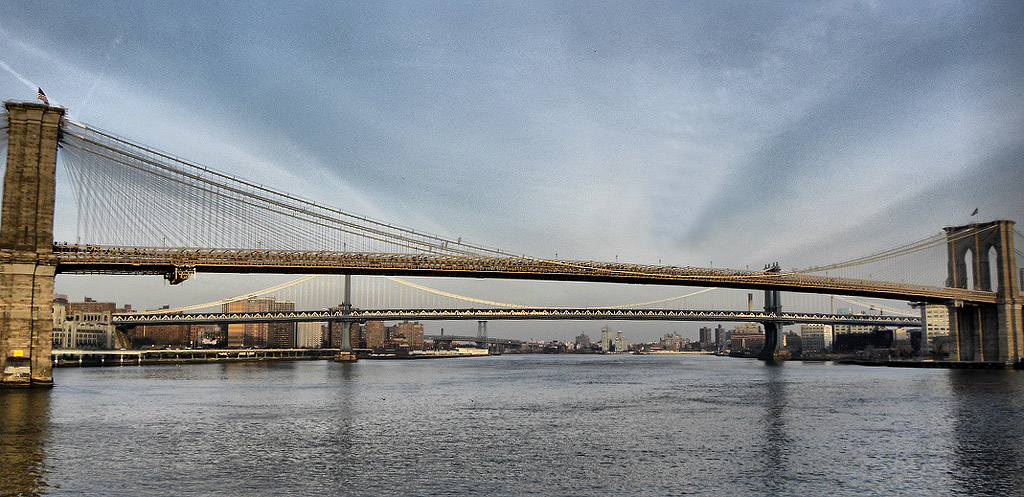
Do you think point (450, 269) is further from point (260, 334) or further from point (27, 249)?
point (260, 334)


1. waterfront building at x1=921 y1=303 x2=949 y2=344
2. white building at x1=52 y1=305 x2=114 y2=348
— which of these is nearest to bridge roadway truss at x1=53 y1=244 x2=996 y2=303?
white building at x1=52 y1=305 x2=114 y2=348

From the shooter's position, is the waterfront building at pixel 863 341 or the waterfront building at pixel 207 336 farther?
Answer: the waterfront building at pixel 207 336

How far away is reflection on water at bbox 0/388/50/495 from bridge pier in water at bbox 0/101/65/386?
173cm

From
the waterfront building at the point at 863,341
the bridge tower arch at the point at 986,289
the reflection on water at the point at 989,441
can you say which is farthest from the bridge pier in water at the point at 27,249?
the waterfront building at the point at 863,341

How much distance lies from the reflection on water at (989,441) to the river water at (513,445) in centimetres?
6

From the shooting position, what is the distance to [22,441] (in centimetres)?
1825

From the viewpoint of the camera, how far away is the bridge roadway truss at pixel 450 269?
34594 millimetres

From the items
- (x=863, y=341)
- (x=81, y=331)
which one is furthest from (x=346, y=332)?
(x=863, y=341)

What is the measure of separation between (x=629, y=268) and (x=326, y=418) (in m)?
28.1

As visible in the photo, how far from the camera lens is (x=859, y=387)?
3847 cm

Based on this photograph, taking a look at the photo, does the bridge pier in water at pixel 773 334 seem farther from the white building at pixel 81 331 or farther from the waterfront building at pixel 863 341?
the white building at pixel 81 331

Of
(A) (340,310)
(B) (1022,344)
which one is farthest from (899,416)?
(A) (340,310)

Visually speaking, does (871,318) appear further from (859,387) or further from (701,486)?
(701,486)

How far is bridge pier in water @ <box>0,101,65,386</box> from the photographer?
31.0m
